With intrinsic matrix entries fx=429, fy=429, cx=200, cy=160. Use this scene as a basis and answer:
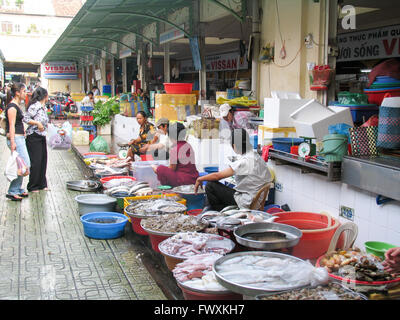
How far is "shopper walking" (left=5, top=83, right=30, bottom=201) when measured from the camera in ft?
24.0

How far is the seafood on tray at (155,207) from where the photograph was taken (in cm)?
549

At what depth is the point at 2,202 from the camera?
766 centimetres

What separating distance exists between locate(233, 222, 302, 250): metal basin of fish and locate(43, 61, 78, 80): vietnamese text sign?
33064mm

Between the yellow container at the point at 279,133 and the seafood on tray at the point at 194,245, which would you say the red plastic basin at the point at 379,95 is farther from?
the seafood on tray at the point at 194,245

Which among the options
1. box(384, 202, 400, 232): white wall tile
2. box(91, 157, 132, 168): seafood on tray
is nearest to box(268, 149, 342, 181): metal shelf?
box(384, 202, 400, 232): white wall tile

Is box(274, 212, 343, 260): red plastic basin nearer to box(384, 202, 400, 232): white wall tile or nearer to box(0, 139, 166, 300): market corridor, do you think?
box(384, 202, 400, 232): white wall tile

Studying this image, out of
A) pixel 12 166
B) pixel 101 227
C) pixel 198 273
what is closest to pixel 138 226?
pixel 101 227

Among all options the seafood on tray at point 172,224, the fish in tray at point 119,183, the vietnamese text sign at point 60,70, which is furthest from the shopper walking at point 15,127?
the vietnamese text sign at point 60,70

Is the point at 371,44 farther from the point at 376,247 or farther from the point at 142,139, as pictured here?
the point at 376,247

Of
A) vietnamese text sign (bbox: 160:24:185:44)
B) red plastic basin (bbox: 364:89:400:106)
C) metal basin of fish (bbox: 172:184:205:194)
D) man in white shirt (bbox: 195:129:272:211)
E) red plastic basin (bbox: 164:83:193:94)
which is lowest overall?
metal basin of fish (bbox: 172:184:205:194)

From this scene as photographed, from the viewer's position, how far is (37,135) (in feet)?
26.6

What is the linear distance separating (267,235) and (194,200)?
240cm

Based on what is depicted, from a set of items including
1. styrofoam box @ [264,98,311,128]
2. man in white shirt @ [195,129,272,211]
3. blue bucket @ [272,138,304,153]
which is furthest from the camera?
styrofoam box @ [264,98,311,128]
